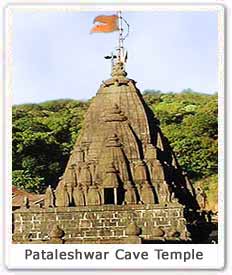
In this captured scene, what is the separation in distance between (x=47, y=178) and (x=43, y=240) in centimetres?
97

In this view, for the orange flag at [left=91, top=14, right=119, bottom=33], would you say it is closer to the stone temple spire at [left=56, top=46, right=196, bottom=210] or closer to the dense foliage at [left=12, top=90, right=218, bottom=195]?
the stone temple spire at [left=56, top=46, right=196, bottom=210]

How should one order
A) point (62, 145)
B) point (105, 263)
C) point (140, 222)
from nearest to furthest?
point (105, 263)
point (140, 222)
point (62, 145)

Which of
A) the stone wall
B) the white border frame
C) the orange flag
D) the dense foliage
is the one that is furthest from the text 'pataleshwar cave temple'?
the orange flag

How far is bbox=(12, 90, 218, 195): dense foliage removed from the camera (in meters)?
11.4

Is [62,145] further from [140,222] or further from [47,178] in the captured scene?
[140,222]

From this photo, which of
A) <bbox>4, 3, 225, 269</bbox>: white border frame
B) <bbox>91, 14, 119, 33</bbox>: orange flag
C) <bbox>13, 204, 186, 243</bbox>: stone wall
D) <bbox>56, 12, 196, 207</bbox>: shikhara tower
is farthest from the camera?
<bbox>56, 12, 196, 207</bbox>: shikhara tower

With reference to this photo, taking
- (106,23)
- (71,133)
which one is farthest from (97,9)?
(71,133)

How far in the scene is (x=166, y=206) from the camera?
38.0ft

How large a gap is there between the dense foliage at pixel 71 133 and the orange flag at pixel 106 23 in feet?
2.32

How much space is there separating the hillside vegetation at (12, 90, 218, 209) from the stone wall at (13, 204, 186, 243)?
321mm

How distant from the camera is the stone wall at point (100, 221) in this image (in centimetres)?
1134

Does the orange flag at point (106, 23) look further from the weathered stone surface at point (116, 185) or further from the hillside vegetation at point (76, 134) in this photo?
the hillside vegetation at point (76, 134)

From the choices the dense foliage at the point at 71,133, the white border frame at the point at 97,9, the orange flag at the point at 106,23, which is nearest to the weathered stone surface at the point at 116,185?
the dense foliage at the point at 71,133
